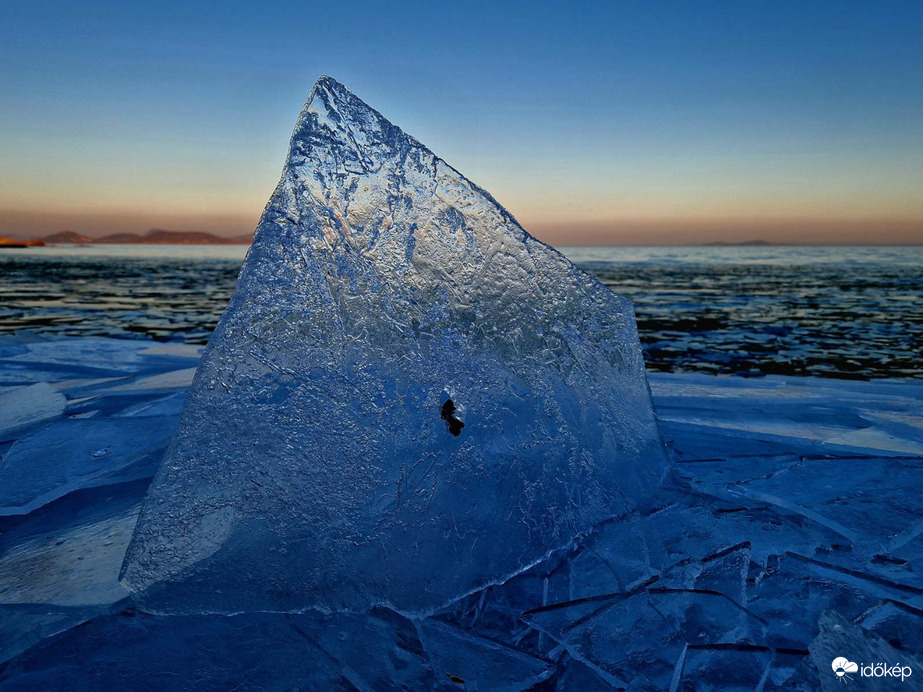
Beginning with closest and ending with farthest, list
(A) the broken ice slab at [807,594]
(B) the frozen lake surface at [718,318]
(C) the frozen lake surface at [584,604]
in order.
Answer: (C) the frozen lake surface at [584,604], (A) the broken ice slab at [807,594], (B) the frozen lake surface at [718,318]

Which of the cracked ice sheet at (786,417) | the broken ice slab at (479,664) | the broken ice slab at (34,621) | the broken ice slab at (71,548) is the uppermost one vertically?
the broken ice slab at (71,548)

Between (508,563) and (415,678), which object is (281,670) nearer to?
(415,678)

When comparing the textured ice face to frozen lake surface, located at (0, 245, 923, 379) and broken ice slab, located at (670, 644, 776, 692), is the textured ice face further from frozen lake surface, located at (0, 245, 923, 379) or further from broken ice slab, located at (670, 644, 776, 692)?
frozen lake surface, located at (0, 245, 923, 379)

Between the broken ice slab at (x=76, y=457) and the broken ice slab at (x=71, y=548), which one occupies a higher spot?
the broken ice slab at (x=76, y=457)

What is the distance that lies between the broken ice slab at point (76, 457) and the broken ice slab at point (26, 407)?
179mm

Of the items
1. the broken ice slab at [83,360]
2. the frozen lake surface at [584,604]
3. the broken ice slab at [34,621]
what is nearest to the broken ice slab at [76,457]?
the frozen lake surface at [584,604]

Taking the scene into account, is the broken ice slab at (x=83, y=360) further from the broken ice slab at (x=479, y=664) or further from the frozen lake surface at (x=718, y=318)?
→ the broken ice slab at (x=479, y=664)

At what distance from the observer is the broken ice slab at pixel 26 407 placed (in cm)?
327

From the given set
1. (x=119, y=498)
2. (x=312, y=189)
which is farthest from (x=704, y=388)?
(x=119, y=498)

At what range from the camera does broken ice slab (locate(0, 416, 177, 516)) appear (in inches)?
94.7

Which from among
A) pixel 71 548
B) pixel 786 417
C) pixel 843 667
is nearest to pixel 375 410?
pixel 71 548

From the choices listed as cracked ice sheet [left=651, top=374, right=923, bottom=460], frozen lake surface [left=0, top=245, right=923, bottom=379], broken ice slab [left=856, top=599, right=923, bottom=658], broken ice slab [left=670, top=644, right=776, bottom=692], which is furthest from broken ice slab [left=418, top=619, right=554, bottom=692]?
frozen lake surface [left=0, top=245, right=923, bottom=379]

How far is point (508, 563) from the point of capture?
1823 mm

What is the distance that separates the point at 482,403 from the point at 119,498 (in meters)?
1.56
